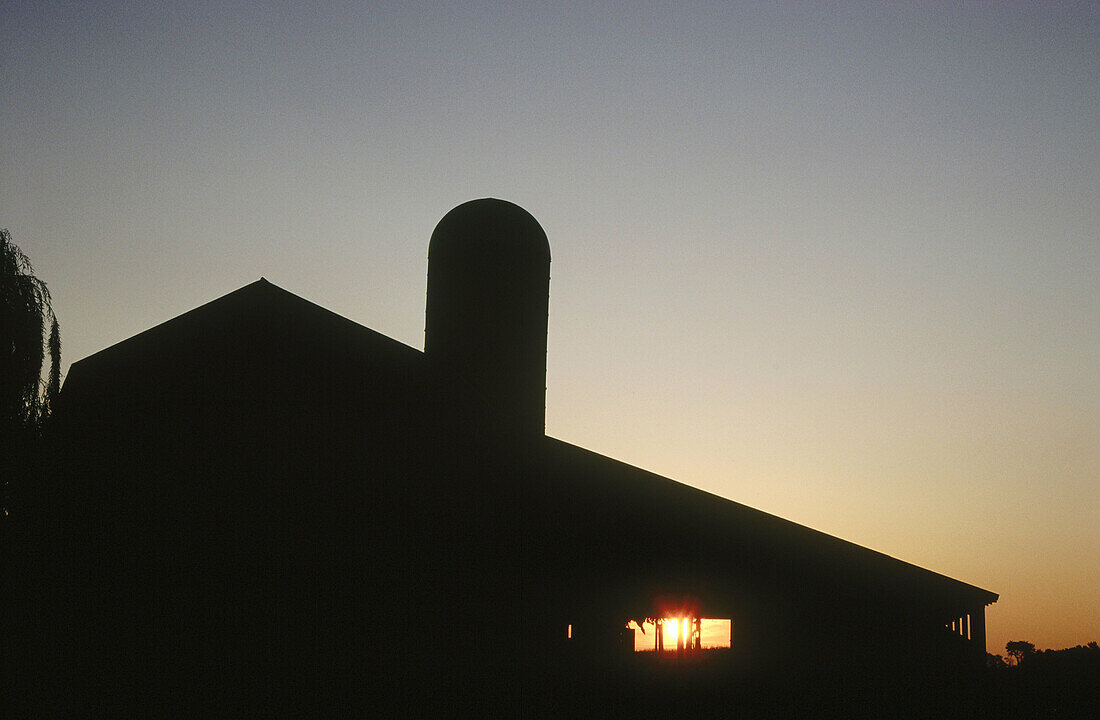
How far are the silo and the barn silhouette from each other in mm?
31

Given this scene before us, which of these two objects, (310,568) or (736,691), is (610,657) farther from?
(310,568)

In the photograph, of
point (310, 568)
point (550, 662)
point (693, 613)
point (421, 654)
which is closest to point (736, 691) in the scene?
point (693, 613)

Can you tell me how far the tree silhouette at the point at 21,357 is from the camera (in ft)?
37.7

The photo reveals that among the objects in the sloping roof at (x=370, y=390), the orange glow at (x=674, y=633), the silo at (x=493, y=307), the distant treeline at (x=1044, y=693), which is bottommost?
the distant treeline at (x=1044, y=693)

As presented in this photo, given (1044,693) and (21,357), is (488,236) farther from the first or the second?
(1044,693)

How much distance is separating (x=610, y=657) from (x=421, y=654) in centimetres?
220

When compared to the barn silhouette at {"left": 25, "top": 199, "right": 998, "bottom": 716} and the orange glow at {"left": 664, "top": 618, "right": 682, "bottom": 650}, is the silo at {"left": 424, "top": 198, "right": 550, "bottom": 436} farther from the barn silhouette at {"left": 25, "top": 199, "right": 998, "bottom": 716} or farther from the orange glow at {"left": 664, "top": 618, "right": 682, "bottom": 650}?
the orange glow at {"left": 664, "top": 618, "right": 682, "bottom": 650}

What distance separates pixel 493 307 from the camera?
11.4 metres

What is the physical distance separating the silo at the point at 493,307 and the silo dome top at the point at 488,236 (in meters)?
0.01

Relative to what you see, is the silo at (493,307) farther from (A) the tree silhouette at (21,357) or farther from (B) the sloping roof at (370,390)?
(A) the tree silhouette at (21,357)

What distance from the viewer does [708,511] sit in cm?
1120

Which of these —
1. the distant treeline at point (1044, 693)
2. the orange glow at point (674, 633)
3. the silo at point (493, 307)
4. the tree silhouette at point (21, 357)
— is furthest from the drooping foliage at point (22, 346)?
the distant treeline at point (1044, 693)

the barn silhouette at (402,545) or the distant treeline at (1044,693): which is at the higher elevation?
the barn silhouette at (402,545)

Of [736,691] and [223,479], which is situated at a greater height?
[223,479]
